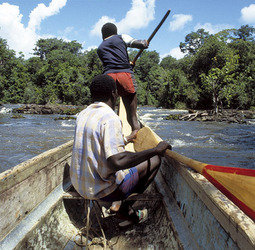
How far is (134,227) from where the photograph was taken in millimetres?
2088

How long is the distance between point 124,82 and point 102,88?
1.68 m

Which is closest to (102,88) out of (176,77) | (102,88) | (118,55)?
(102,88)

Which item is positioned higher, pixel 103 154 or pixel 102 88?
pixel 102 88

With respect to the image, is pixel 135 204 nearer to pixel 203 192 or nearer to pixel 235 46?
pixel 203 192

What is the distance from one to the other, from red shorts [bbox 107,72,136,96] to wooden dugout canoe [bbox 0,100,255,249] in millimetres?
1390

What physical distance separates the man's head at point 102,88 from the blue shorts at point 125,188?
2.10ft

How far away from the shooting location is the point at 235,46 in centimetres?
2675

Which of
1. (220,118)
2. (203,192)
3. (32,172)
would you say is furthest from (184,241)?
(220,118)

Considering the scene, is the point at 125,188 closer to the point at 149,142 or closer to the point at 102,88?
the point at 102,88

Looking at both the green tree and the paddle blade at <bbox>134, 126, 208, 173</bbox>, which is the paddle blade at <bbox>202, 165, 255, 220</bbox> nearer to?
the paddle blade at <bbox>134, 126, 208, 173</bbox>

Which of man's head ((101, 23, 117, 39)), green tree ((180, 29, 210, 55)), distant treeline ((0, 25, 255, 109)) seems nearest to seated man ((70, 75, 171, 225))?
man's head ((101, 23, 117, 39))

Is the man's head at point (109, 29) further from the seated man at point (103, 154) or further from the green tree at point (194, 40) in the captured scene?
the green tree at point (194, 40)

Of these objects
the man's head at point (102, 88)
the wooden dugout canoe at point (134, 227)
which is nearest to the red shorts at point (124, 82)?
the wooden dugout canoe at point (134, 227)

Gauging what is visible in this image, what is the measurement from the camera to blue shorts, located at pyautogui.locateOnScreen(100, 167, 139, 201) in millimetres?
1699
